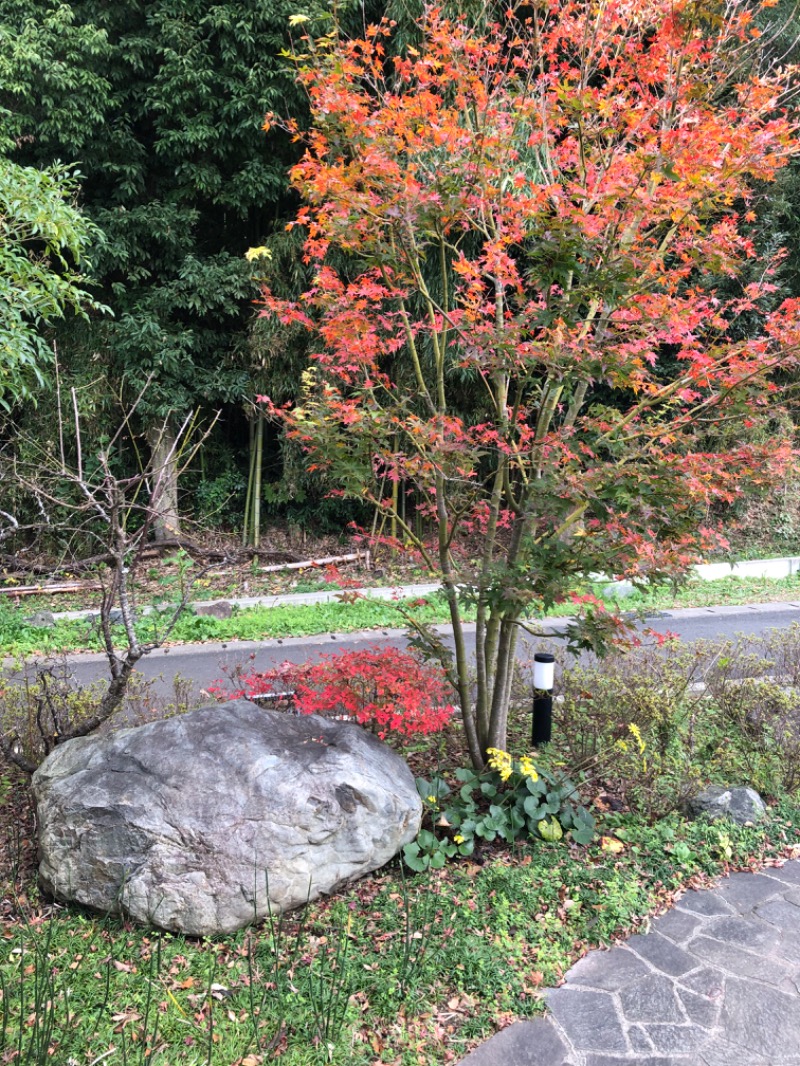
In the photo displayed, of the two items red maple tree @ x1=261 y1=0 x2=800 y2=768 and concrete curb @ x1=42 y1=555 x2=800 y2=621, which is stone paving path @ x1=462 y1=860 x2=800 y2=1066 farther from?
concrete curb @ x1=42 y1=555 x2=800 y2=621

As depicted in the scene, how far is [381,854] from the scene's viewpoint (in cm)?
262

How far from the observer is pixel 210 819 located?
2.38 m

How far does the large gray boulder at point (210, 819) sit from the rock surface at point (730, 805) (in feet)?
4.36

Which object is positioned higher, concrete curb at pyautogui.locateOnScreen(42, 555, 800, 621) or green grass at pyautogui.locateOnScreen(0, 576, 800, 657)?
concrete curb at pyautogui.locateOnScreen(42, 555, 800, 621)

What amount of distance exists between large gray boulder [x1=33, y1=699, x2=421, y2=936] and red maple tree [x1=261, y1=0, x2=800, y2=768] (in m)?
0.75

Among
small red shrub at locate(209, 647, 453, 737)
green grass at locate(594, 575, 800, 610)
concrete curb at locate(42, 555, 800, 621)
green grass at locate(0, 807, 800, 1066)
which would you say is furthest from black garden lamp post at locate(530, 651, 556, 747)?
green grass at locate(594, 575, 800, 610)

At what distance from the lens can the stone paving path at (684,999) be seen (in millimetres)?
1968

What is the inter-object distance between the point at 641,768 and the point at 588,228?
236cm

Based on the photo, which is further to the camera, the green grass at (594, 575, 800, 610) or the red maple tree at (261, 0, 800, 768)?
the green grass at (594, 575, 800, 610)

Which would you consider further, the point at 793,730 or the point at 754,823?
the point at 793,730

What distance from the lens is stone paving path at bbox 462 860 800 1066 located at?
197cm

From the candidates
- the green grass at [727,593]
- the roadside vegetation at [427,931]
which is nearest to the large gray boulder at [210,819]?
the roadside vegetation at [427,931]

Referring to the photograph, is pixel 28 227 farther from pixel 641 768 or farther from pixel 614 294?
pixel 641 768

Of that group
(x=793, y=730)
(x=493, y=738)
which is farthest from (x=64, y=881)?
(x=793, y=730)
